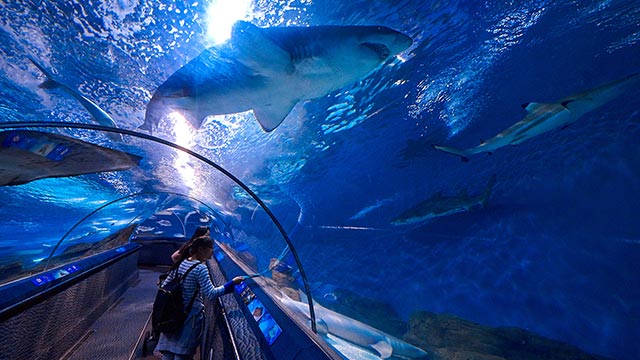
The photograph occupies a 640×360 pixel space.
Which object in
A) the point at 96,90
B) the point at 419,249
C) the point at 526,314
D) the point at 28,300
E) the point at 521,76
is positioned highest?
the point at 96,90

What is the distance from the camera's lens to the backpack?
8.02ft

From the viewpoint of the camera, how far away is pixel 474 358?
5.87 meters

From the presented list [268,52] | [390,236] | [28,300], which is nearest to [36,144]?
[28,300]

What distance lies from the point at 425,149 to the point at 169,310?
1137cm

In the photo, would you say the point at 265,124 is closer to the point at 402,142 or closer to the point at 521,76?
the point at 402,142

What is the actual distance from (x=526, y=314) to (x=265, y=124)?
13.8 meters

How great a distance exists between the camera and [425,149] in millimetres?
11203

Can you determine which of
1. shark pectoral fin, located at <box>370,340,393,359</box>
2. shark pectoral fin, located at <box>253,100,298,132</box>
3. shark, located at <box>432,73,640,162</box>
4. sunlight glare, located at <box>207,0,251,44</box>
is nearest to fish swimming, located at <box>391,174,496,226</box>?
shark, located at <box>432,73,640,162</box>

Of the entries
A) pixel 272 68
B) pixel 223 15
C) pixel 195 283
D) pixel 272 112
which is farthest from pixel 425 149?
pixel 195 283

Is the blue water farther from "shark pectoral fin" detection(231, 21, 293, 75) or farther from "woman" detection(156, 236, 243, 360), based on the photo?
"woman" detection(156, 236, 243, 360)

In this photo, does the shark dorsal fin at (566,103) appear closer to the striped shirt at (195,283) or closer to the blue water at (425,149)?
the blue water at (425,149)

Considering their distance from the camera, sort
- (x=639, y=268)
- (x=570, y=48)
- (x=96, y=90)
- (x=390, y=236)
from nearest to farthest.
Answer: (x=96, y=90) → (x=570, y=48) → (x=639, y=268) → (x=390, y=236)

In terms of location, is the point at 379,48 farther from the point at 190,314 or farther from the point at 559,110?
the point at 559,110

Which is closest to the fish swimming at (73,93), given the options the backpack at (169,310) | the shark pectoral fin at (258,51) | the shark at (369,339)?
the shark pectoral fin at (258,51)
